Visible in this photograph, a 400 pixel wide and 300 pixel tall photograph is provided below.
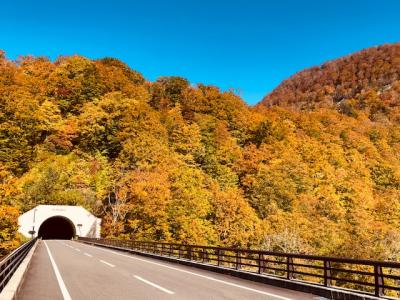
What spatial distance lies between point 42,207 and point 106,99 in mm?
32723

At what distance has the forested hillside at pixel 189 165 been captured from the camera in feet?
168

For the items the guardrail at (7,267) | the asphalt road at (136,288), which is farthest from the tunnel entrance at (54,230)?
the guardrail at (7,267)

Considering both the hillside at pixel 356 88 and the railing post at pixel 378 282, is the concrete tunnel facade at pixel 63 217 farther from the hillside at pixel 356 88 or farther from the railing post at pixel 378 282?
the hillside at pixel 356 88

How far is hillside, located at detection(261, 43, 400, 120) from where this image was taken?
155000 mm

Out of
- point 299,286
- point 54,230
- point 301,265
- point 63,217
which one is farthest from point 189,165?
point 301,265

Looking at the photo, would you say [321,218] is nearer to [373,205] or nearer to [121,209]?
[373,205]

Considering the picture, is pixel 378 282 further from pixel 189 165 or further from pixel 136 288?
pixel 189 165

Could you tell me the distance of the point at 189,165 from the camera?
228ft

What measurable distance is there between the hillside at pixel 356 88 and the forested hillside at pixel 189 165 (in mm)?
43652

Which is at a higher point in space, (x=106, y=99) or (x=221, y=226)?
(x=106, y=99)

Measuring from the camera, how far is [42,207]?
56.8 metres

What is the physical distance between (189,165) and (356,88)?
132852 millimetres

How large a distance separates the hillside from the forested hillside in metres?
43.7

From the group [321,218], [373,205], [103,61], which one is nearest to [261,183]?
[321,218]
